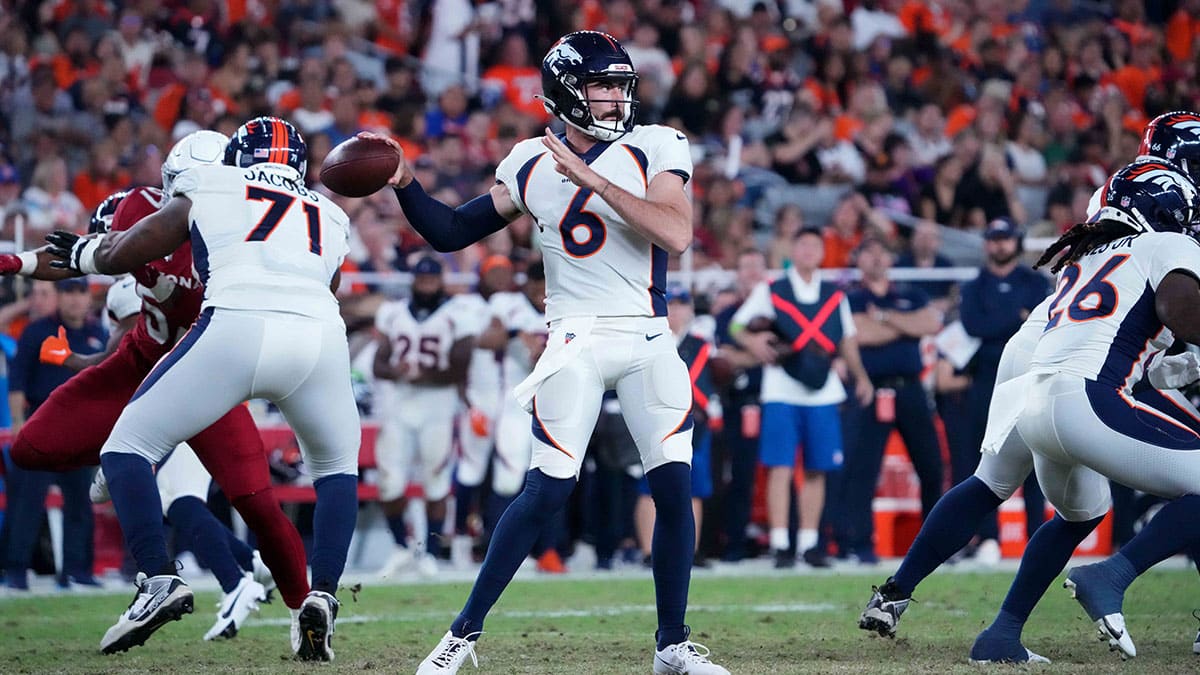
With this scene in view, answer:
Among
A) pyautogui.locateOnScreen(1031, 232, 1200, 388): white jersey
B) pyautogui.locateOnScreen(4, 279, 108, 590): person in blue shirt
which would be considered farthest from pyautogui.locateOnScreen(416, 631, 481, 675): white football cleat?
pyautogui.locateOnScreen(4, 279, 108, 590): person in blue shirt

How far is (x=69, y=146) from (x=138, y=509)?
8315 mm

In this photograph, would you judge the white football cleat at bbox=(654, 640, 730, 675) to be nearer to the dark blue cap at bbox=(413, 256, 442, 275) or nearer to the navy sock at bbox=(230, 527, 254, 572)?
the navy sock at bbox=(230, 527, 254, 572)

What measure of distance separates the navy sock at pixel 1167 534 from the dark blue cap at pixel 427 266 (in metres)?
6.11

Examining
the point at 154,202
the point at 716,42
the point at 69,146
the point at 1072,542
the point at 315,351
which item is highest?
the point at 716,42

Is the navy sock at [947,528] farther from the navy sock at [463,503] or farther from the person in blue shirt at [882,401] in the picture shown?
the navy sock at [463,503]

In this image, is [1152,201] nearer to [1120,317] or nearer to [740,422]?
[1120,317]

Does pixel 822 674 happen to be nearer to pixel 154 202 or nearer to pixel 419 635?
pixel 419 635

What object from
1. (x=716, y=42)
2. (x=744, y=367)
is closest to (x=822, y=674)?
(x=744, y=367)

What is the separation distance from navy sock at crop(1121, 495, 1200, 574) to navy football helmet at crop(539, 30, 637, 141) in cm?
235

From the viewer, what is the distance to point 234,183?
5723 mm

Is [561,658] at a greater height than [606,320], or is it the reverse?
[606,320]

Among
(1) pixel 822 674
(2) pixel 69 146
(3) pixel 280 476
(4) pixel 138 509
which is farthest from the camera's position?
(2) pixel 69 146

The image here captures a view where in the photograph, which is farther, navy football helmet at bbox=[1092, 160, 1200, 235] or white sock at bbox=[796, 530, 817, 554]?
white sock at bbox=[796, 530, 817, 554]

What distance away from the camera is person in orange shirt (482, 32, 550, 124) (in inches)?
584
